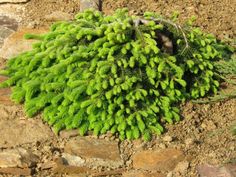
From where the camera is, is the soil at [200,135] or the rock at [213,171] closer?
the rock at [213,171]

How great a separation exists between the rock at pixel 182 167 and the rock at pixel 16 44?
96.0 inches

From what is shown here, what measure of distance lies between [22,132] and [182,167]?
1.73 meters

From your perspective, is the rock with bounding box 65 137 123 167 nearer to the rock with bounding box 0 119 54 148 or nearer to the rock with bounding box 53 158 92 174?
the rock with bounding box 53 158 92 174

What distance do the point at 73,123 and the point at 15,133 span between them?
0.65m

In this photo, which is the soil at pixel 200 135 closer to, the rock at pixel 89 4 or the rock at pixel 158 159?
the rock at pixel 158 159

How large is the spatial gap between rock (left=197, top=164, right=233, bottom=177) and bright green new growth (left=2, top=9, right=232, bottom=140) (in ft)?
2.10

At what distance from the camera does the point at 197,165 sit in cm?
550

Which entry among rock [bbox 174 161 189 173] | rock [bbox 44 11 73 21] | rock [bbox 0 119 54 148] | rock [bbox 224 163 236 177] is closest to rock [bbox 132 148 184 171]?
rock [bbox 174 161 189 173]

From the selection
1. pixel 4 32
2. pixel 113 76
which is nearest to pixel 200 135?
pixel 113 76

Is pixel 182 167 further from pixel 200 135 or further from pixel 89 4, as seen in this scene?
pixel 89 4

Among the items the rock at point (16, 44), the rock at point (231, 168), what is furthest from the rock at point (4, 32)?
the rock at point (231, 168)

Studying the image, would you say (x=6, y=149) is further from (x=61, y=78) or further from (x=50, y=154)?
(x=61, y=78)

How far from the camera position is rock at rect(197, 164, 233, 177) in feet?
17.1

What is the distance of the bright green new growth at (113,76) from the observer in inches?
222
